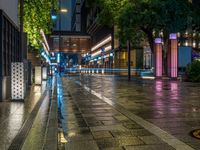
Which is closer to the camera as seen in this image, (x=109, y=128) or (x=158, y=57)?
(x=109, y=128)

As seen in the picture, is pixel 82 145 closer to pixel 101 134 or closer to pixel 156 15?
pixel 101 134

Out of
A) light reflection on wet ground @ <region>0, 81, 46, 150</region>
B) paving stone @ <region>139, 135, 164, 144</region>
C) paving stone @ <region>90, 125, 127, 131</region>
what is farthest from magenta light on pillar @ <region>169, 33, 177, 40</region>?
paving stone @ <region>139, 135, 164, 144</region>

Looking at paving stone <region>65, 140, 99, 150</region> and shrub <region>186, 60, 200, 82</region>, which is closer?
paving stone <region>65, 140, 99, 150</region>

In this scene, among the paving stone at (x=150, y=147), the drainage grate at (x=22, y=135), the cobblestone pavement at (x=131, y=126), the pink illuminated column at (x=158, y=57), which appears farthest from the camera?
the pink illuminated column at (x=158, y=57)

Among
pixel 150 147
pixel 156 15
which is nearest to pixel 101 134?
pixel 150 147

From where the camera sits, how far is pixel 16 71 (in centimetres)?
1432

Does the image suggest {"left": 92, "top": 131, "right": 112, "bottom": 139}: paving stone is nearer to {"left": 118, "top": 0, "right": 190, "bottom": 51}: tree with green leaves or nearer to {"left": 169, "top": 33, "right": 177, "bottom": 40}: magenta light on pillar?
{"left": 118, "top": 0, "right": 190, "bottom": 51}: tree with green leaves

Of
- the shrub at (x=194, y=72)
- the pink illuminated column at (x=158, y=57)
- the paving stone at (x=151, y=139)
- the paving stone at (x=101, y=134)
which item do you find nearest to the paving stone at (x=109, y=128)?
the paving stone at (x=101, y=134)

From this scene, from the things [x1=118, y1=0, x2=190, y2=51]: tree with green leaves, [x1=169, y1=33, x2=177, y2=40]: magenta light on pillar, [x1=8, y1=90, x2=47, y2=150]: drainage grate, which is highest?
[x1=118, y1=0, x2=190, y2=51]: tree with green leaves

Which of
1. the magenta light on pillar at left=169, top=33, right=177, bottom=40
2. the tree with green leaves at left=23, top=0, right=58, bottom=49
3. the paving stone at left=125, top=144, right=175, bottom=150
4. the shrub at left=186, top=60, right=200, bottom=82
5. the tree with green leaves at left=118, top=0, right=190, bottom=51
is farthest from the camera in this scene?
→ the magenta light on pillar at left=169, top=33, right=177, bottom=40

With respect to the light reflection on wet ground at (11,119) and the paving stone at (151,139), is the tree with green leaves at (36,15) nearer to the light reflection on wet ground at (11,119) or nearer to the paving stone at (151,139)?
the light reflection on wet ground at (11,119)

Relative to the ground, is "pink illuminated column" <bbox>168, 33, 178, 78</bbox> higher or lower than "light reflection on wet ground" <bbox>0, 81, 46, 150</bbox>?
higher

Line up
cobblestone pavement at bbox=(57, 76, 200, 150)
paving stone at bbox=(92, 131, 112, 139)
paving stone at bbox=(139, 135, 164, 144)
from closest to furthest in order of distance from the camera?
1. cobblestone pavement at bbox=(57, 76, 200, 150)
2. paving stone at bbox=(139, 135, 164, 144)
3. paving stone at bbox=(92, 131, 112, 139)

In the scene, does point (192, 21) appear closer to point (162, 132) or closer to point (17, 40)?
point (17, 40)
